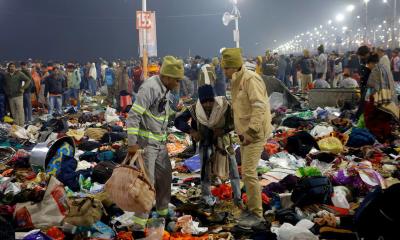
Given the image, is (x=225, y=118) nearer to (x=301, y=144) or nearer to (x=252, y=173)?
(x=252, y=173)

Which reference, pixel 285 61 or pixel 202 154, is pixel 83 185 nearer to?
pixel 202 154

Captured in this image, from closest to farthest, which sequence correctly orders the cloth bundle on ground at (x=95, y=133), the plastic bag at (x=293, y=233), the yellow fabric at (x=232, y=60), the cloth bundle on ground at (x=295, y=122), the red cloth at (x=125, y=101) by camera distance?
the plastic bag at (x=293, y=233) → the yellow fabric at (x=232, y=60) → the cloth bundle on ground at (x=95, y=133) → the cloth bundle on ground at (x=295, y=122) → the red cloth at (x=125, y=101)

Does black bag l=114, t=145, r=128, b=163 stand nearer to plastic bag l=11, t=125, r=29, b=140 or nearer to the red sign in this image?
plastic bag l=11, t=125, r=29, b=140

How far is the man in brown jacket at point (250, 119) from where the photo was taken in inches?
206

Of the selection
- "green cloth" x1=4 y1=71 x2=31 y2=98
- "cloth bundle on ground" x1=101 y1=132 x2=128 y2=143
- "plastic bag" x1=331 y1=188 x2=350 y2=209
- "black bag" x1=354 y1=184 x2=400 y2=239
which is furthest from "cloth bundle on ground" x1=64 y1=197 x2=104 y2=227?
"green cloth" x1=4 y1=71 x2=31 y2=98

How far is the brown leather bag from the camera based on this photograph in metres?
4.59

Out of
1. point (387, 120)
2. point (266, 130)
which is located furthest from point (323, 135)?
point (266, 130)

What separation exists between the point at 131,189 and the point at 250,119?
66.8 inches

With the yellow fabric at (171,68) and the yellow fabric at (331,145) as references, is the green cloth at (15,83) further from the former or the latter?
the yellow fabric at (171,68)

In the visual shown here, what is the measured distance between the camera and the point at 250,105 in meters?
5.37

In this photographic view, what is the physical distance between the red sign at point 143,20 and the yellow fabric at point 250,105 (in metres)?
11.5

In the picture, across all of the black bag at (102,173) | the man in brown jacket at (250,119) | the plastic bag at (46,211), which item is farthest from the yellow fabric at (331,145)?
the plastic bag at (46,211)

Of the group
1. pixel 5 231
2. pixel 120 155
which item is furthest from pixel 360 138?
pixel 5 231

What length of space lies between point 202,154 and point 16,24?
56.5 m
